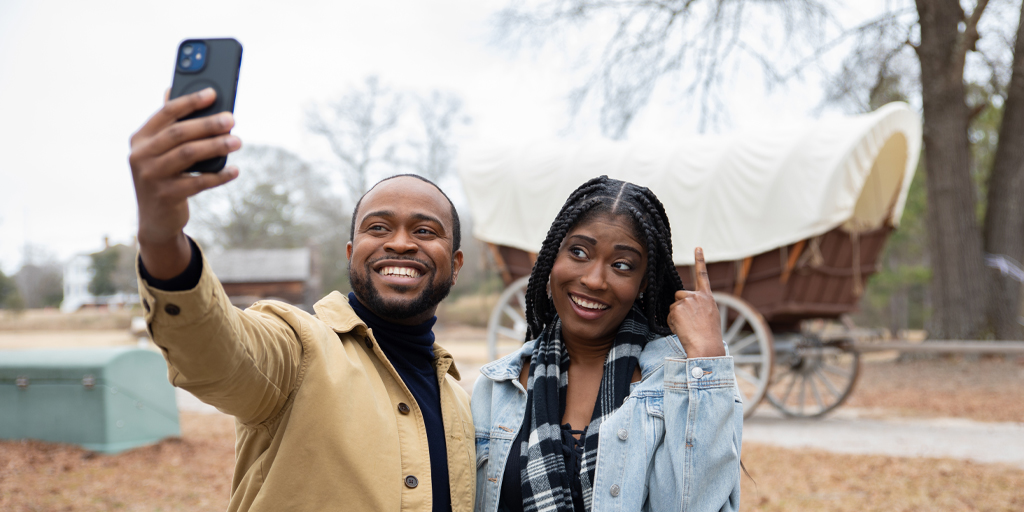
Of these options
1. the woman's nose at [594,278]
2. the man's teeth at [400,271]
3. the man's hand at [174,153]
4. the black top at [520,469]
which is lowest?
the black top at [520,469]

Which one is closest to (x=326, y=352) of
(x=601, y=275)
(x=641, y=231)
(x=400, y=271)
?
(x=400, y=271)

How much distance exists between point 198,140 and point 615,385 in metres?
1.17

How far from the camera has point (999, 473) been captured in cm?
495

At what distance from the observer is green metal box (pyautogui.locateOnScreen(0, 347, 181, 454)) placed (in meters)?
5.37

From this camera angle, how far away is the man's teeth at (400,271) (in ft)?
5.70

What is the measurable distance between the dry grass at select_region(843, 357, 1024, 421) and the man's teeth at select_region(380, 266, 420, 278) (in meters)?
7.64

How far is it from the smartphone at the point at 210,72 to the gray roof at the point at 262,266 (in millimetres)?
25351

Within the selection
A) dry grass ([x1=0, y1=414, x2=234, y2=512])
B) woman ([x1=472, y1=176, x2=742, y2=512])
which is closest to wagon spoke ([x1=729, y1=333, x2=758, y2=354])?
dry grass ([x1=0, y1=414, x2=234, y2=512])

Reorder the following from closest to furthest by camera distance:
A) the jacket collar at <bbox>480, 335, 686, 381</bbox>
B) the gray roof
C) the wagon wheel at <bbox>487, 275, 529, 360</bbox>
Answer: the jacket collar at <bbox>480, 335, 686, 381</bbox> < the wagon wheel at <bbox>487, 275, 529, 360</bbox> < the gray roof

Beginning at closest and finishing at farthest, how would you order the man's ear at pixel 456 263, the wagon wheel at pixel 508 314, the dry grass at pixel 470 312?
the man's ear at pixel 456 263 → the wagon wheel at pixel 508 314 → the dry grass at pixel 470 312

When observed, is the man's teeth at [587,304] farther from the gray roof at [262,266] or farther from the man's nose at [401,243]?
the gray roof at [262,266]

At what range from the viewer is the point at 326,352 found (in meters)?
1.54

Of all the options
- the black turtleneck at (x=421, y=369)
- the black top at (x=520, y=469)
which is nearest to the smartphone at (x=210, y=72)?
the black turtleneck at (x=421, y=369)

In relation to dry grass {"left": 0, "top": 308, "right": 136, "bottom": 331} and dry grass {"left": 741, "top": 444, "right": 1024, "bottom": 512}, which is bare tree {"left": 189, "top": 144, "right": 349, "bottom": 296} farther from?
dry grass {"left": 741, "top": 444, "right": 1024, "bottom": 512}
